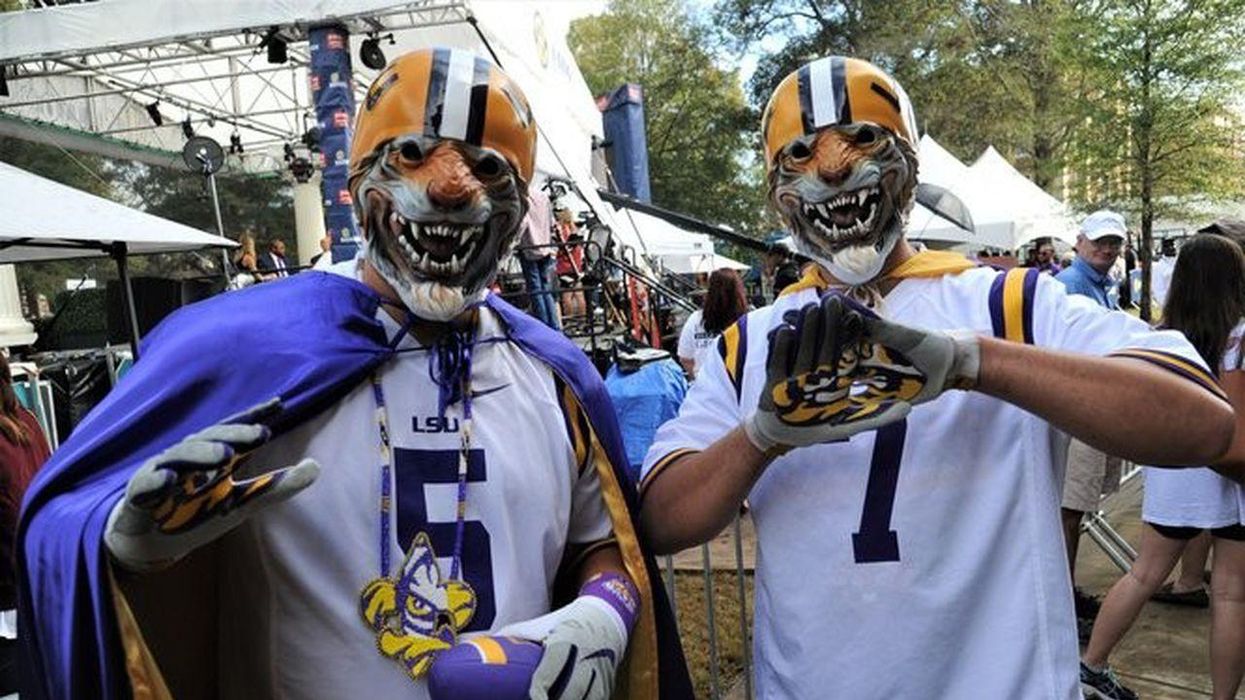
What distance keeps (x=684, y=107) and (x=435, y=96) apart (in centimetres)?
3720

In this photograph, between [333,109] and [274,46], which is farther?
[274,46]

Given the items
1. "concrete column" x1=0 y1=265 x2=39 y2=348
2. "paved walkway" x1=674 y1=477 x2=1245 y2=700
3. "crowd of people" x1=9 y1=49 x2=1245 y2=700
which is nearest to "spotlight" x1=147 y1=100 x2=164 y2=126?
"concrete column" x1=0 y1=265 x2=39 y2=348

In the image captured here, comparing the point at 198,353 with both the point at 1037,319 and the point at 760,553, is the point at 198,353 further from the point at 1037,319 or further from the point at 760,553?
the point at 1037,319

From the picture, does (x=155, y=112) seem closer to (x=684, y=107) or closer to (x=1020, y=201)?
(x=1020, y=201)

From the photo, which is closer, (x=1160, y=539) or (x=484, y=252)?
(x=484, y=252)

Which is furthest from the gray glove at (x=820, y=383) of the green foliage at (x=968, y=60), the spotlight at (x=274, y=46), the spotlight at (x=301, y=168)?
the green foliage at (x=968, y=60)

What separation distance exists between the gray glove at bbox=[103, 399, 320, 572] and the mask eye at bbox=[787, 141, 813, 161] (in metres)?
0.99

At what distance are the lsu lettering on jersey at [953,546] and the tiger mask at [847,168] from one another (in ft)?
0.62

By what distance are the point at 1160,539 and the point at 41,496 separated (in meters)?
Answer: 3.80

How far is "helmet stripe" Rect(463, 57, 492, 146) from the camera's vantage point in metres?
1.59

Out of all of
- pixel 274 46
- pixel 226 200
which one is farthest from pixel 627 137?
pixel 274 46

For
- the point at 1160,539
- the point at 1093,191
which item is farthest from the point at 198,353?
the point at 1093,191

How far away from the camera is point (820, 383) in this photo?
1386 millimetres

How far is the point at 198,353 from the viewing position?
146 cm
